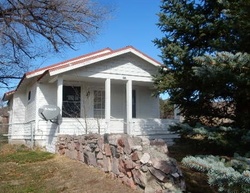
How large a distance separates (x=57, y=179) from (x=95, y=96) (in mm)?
8406

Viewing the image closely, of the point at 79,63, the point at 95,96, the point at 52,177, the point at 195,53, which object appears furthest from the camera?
the point at 95,96

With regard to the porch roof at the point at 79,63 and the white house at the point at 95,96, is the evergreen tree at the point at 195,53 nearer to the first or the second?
the porch roof at the point at 79,63

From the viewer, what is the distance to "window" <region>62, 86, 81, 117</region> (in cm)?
1505

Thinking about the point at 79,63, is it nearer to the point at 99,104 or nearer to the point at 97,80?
the point at 97,80

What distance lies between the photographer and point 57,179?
7543 mm

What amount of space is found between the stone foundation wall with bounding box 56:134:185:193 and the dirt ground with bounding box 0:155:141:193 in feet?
0.74

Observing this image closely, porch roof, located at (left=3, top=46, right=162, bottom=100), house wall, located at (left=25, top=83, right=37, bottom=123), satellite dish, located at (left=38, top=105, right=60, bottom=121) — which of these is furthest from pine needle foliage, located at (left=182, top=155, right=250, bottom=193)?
house wall, located at (left=25, top=83, right=37, bottom=123)

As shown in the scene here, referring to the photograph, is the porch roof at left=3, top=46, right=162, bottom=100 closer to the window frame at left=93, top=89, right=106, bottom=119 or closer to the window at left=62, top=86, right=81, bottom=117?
the window at left=62, top=86, right=81, bottom=117

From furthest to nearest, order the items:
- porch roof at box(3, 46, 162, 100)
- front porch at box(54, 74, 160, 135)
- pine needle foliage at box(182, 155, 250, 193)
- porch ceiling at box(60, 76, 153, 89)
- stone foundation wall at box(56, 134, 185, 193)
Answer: porch ceiling at box(60, 76, 153, 89)
front porch at box(54, 74, 160, 135)
porch roof at box(3, 46, 162, 100)
stone foundation wall at box(56, 134, 185, 193)
pine needle foliage at box(182, 155, 250, 193)

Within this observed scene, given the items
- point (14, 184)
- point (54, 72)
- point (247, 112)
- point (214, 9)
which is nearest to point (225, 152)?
point (247, 112)

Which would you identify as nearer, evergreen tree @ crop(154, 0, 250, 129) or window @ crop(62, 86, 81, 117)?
evergreen tree @ crop(154, 0, 250, 129)

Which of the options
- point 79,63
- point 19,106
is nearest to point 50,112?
point 79,63

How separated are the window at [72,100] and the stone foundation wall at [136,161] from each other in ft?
20.1

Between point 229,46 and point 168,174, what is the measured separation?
2481mm
